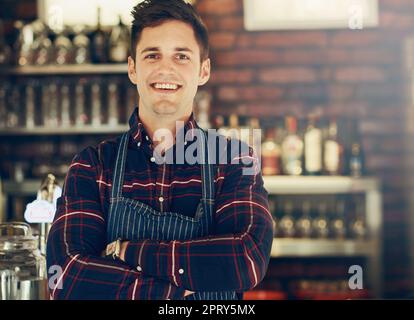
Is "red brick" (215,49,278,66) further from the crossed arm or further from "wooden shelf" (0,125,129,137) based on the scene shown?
the crossed arm

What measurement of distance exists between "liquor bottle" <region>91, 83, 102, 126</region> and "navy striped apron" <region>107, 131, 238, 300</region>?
6.16ft

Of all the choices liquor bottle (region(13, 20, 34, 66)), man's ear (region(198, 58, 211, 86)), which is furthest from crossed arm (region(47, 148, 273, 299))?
liquor bottle (region(13, 20, 34, 66))

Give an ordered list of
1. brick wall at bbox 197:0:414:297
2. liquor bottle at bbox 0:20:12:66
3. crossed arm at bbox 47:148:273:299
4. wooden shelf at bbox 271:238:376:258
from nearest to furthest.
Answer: crossed arm at bbox 47:148:273:299
wooden shelf at bbox 271:238:376:258
liquor bottle at bbox 0:20:12:66
brick wall at bbox 197:0:414:297

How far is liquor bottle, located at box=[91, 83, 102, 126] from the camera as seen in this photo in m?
3.27

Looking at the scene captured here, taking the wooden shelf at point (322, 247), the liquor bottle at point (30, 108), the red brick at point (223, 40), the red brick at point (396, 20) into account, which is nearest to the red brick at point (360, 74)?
the red brick at point (396, 20)

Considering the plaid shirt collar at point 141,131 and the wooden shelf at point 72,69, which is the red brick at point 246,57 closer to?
the wooden shelf at point 72,69

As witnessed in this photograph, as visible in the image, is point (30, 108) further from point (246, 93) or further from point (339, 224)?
point (339, 224)

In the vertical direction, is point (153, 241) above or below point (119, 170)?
below

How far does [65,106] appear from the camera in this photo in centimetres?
329

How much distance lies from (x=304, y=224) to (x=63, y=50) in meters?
1.28

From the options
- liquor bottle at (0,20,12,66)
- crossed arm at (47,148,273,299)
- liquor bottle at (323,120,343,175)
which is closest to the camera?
crossed arm at (47,148,273,299)

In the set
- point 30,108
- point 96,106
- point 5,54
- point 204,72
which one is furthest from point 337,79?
point 204,72

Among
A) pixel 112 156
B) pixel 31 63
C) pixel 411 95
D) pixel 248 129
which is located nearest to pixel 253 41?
pixel 248 129

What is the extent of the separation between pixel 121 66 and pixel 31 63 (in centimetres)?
40
